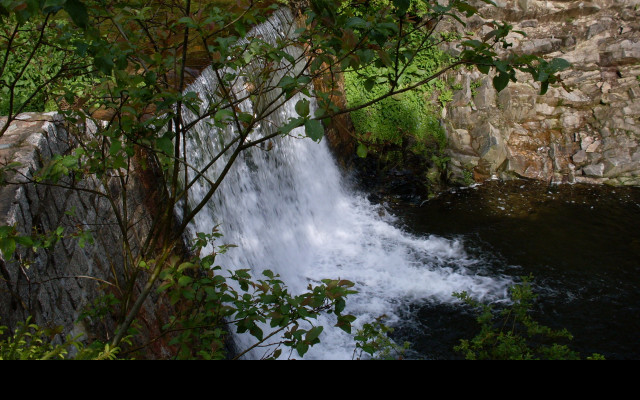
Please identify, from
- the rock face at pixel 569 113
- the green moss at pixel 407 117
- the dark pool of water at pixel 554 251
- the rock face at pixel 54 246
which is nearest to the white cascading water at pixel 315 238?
the dark pool of water at pixel 554 251

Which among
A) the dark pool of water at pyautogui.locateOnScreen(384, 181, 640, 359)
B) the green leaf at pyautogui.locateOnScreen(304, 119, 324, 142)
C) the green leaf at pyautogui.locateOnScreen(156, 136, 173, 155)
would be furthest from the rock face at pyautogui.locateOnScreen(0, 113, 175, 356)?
the dark pool of water at pyautogui.locateOnScreen(384, 181, 640, 359)

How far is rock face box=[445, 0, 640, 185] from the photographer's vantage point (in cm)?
971

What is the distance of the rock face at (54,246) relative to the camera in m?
2.59

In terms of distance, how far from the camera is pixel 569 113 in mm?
10039

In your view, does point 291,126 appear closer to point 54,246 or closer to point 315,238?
point 54,246

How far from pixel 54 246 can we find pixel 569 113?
33.4 feet

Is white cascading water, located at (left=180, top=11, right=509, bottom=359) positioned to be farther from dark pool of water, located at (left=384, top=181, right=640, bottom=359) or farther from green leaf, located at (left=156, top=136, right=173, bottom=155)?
green leaf, located at (left=156, top=136, right=173, bottom=155)

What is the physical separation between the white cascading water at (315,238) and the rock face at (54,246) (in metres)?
1.34

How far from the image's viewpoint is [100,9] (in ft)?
5.79

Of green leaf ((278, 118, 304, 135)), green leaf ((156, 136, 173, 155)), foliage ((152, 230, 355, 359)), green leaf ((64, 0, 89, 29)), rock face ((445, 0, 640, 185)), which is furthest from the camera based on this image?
rock face ((445, 0, 640, 185))

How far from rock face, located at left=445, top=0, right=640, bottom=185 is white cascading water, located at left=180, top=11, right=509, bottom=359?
9.14 feet

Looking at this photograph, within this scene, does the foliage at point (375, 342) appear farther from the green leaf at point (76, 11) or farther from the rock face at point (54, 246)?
the green leaf at point (76, 11)
